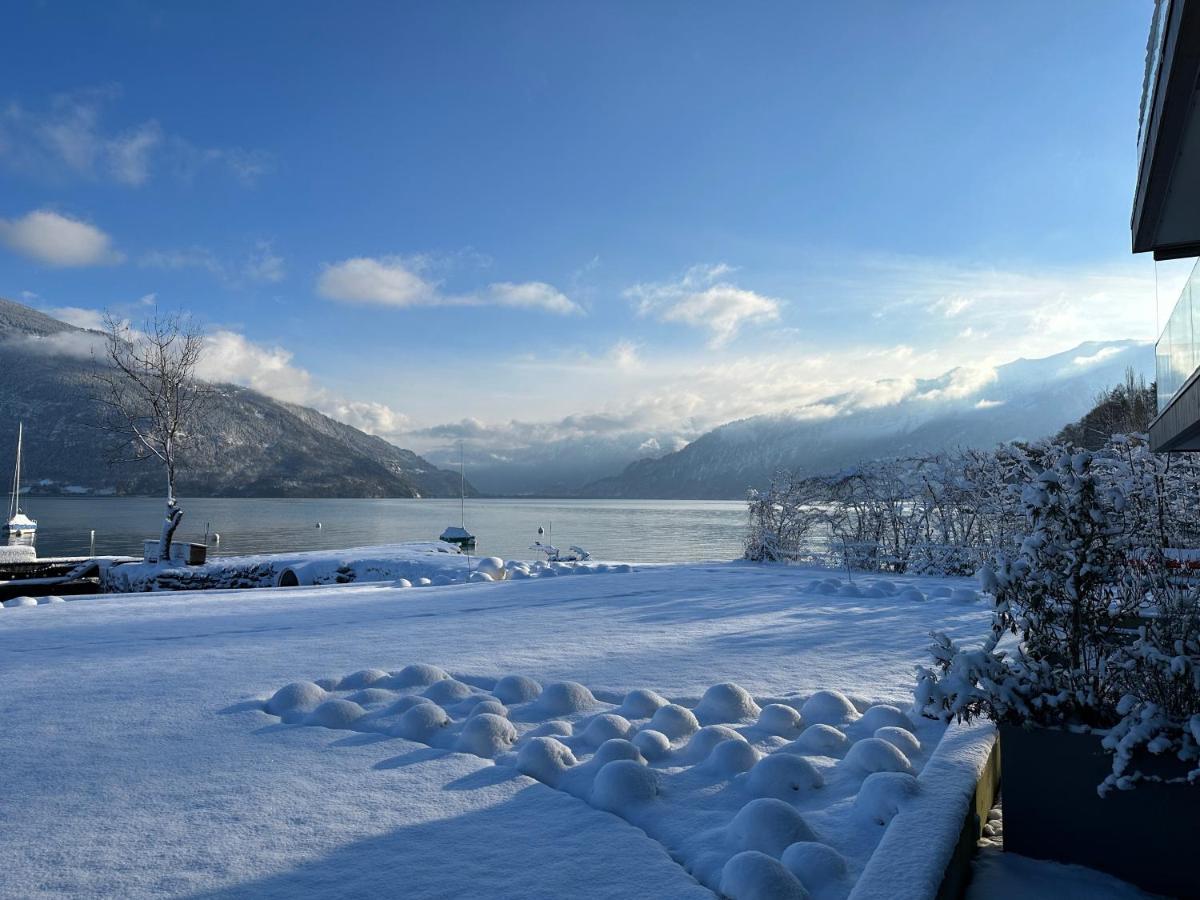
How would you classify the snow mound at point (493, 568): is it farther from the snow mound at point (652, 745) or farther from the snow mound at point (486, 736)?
the snow mound at point (652, 745)

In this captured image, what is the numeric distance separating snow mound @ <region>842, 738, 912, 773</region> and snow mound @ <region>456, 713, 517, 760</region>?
1.56 m

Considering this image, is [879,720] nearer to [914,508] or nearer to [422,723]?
[422,723]

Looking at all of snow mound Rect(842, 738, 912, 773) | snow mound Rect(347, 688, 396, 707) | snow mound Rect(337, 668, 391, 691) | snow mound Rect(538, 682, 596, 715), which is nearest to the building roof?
snow mound Rect(842, 738, 912, 773)

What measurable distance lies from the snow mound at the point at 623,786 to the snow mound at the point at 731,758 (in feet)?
1.18

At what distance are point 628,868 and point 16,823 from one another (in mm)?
2200

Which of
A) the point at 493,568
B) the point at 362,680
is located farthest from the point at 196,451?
the point at 362,680

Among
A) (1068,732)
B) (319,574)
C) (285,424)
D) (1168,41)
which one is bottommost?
(319,574)

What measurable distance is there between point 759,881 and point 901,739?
64.8 inches

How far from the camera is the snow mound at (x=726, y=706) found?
3945 millimetres

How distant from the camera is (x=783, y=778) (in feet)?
9.52

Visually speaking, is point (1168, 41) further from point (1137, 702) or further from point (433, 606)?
point (433, 606)

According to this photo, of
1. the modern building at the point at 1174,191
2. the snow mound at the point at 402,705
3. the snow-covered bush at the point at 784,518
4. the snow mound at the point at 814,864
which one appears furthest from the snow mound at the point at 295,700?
the snow-covered bush at the point at 784,518

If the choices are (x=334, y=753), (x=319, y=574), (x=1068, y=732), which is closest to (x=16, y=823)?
(x=334, y=753)

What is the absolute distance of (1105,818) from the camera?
246 centimetres
